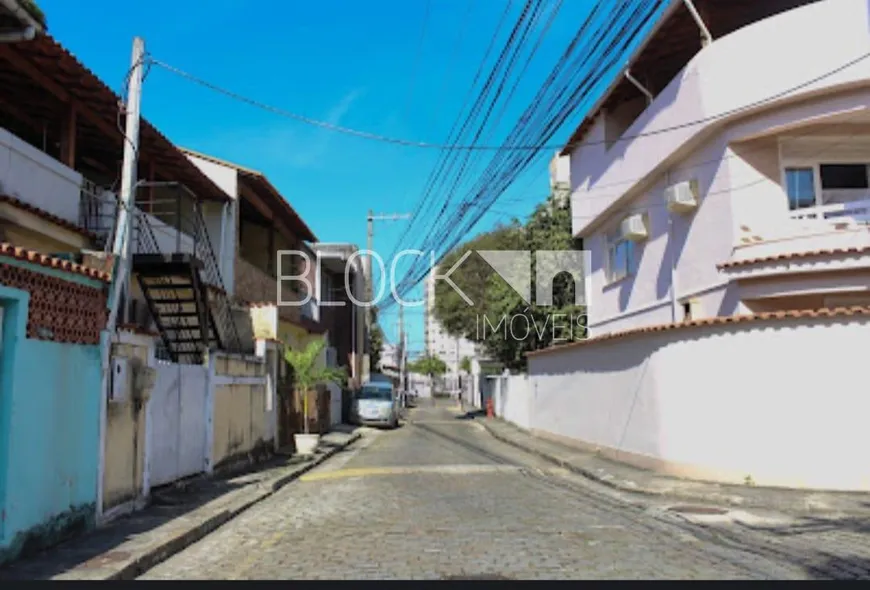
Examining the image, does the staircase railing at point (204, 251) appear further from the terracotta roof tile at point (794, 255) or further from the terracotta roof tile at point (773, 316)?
the terracotta roof tile at point (794, 255)

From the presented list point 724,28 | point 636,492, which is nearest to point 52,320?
point 636,492

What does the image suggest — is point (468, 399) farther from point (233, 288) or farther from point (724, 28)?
point (724, 28)

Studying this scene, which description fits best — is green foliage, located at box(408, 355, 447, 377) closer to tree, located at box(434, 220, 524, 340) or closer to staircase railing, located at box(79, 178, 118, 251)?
tree, located at box(434, 220, 524, 340)

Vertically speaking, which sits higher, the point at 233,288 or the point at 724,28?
the point at 724,28

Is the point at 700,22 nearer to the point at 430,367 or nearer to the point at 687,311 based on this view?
the point at 687,311

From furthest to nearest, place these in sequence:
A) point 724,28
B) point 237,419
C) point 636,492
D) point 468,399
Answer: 1. point 468,399
2. point 724,28
3. point 237,419
4. point 636,492

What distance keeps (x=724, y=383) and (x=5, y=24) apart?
10717mm

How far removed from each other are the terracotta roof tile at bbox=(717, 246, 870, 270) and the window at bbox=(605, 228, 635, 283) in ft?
18.5

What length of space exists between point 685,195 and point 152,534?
11665 mm

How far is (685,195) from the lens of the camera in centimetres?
1484

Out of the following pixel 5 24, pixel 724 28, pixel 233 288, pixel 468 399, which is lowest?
pixel 468 399

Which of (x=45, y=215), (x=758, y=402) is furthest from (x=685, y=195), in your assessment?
(x=45, y=215)

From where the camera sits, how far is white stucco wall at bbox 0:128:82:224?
10180mm

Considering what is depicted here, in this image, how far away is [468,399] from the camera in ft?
200
